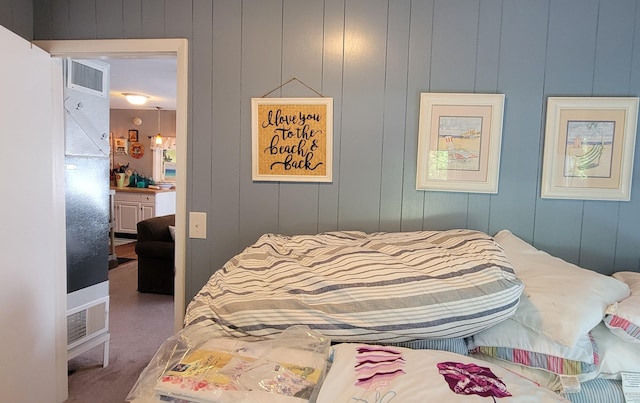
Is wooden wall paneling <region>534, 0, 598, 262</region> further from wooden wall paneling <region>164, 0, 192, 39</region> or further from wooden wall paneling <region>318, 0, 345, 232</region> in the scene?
wooden wall paneling <region>164, 0, 192, 39</region>

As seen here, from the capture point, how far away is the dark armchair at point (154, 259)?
3.66 metres

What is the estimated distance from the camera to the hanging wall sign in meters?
1.56

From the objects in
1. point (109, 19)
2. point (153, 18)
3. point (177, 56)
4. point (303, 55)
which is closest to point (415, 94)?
point (303, 55)

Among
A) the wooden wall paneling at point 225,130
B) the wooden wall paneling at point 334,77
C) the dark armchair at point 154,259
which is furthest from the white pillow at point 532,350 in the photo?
the dark armchair at point 154,259

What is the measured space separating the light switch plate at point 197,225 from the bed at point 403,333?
20.4 inches

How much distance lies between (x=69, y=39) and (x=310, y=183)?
1346 millimetres

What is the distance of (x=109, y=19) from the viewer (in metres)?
1.65

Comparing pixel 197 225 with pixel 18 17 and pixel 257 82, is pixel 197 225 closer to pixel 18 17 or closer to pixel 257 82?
pixel 257 82

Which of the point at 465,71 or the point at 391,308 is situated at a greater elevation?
the point at 465,71

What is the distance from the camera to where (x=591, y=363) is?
3.22 feet

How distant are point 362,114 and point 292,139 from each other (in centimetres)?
33

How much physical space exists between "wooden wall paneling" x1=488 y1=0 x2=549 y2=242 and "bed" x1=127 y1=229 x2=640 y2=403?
39cm

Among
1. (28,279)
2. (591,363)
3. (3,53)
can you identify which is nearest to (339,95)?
(591,363)

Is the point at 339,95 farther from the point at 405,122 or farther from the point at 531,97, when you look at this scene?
the point at 531,97
